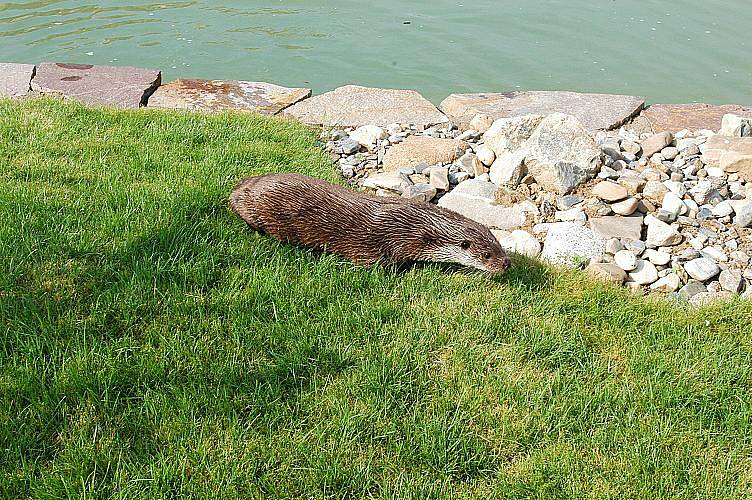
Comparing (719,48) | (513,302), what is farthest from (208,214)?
(719,48)

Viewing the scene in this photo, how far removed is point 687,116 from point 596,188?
8.56ft

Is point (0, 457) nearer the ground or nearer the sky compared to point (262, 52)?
nearer the ground

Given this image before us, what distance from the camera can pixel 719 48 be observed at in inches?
396

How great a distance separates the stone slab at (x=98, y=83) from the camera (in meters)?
6.98

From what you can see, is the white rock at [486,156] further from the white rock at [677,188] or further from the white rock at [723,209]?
the white rock at [723,209]

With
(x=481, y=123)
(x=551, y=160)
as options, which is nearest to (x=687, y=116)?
(x=481, y=123)

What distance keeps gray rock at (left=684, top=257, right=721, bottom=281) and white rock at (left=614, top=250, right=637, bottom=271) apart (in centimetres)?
35

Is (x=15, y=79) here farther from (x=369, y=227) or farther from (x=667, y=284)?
(x=667, y=284)

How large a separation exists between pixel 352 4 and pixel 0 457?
9690 mm

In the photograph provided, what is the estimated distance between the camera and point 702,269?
4.54 m

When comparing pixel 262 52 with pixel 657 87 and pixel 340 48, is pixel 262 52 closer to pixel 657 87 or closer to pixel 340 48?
pixel 340 48

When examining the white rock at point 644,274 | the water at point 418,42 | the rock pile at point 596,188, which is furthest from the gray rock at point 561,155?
the water at point 418,42

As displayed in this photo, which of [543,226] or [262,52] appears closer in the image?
[543,226]

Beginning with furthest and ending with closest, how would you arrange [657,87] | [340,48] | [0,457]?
[340,48]
[657,87]
[0,457]
